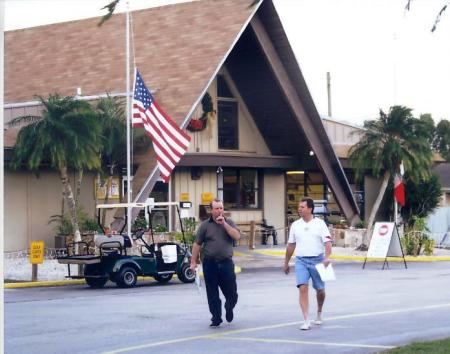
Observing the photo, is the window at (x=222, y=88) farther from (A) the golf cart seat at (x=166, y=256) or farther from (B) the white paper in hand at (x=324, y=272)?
(B) the white paper in hand at (x=324, y=272)

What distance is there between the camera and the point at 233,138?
37875 mm

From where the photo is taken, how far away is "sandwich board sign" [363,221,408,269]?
28.6m

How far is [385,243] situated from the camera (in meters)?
28.7

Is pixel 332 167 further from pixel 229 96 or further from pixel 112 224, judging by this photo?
pixel 112 224

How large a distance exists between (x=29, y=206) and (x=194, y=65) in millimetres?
6804

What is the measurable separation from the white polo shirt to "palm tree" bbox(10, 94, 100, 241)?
1302 cm

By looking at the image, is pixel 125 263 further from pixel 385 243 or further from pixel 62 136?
pixel 385 243

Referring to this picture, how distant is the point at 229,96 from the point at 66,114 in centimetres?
1213

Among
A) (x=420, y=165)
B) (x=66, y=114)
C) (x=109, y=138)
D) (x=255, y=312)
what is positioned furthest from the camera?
(x=420, y=165)

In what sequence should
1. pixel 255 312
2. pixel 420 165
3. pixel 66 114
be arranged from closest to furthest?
pixel 255 312 < pixel 66 114 < pixel 420 165

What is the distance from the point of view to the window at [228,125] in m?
37.4

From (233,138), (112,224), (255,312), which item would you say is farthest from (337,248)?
(255,312)

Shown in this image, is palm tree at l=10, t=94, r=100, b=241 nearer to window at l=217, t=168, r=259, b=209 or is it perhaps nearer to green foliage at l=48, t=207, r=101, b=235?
green foliage at l=48, t=207, r=101, b=235

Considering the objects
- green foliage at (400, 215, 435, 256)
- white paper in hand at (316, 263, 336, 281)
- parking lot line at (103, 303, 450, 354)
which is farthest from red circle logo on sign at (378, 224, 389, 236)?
white paper in hand at (316, 263, 336, 281)
